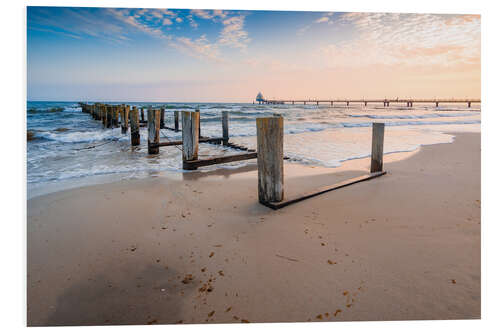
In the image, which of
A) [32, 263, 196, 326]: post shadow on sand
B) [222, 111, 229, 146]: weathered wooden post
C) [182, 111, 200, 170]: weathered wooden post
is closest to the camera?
[32, 263, 196, 326]: post shadow on sand

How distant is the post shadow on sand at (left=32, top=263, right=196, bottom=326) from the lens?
1.38 metres

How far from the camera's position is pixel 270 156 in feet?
8.39

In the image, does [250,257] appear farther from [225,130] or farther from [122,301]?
[225,130]

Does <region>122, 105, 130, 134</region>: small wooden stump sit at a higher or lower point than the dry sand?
higher

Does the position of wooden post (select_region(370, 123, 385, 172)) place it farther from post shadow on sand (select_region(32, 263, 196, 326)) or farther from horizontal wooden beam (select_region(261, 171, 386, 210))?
post shadow on sand (select_region(32, 263, 196, 326))

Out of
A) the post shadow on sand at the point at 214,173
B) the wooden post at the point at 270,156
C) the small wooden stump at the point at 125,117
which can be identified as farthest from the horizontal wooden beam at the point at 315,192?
the small wooden stump at the point at 125,117

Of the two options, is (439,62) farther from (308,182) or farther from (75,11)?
(75,11)

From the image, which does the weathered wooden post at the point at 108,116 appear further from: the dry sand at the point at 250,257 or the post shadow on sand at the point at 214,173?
the dry sand at the point at 250,257

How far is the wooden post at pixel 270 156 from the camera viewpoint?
8.28 feet

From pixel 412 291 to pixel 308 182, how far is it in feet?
7.35

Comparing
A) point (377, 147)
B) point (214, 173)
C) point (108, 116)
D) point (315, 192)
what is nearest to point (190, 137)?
point (214, 173)

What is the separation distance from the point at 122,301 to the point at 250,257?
0.80 meters

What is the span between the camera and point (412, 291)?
1.51 m

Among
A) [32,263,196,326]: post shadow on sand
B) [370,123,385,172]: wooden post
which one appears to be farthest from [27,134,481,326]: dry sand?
[370,123,385,172]: wooden post
